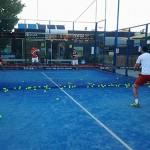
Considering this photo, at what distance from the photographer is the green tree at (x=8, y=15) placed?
27141 mm

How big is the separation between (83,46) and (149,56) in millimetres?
20497

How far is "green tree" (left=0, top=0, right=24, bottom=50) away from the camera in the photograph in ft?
89.0

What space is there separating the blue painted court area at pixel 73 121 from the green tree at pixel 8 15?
15.6 meters

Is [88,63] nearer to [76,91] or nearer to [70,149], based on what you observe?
[76,91]

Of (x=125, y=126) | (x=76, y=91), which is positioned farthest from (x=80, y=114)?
(x=76, y=91)

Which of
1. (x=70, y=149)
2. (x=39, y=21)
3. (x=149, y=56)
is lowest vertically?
(x=70, y=149)

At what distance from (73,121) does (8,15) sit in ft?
76.0

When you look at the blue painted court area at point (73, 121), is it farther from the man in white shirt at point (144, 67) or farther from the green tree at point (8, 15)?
the green tree at point (8, 15)

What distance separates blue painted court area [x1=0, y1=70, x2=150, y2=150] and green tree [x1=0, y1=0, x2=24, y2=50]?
15607 mm

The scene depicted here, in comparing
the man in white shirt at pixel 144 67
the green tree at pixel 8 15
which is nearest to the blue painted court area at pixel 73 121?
the man in white shirt at pixel 144 67

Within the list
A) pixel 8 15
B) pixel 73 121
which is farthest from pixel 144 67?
pixel 8 15

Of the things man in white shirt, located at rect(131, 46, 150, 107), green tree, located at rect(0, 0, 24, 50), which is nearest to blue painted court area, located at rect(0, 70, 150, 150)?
man in white shirt, located at rect(131, 46, 150, 107)

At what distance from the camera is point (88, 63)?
95.5ft

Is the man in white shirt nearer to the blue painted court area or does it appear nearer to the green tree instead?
the blue painted court area
